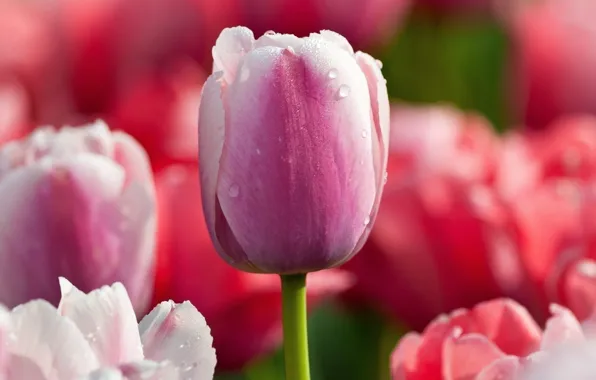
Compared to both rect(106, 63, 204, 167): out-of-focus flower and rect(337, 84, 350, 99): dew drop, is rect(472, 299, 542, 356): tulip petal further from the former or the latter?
rect(106, 63, 204, 167): out-of-focus flower

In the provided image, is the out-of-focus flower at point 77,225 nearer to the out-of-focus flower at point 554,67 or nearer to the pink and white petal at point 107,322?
the pink and white petal at point 107,322

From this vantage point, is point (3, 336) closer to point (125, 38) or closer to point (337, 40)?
point (337, 40)

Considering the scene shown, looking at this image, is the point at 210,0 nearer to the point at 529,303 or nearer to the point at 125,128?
the point at 125,128

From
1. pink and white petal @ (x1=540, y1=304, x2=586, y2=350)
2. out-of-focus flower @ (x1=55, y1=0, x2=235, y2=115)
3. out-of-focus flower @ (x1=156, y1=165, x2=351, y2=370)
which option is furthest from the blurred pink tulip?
out-of-focus flower @ (x1=55, y1=0, x2=235, y2=115)

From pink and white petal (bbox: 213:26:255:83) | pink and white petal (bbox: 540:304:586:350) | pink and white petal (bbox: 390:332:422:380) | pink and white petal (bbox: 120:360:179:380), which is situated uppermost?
pink and white petal (bbox: 213:26:255:83)

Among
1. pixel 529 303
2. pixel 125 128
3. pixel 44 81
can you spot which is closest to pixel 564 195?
pixel 529 303

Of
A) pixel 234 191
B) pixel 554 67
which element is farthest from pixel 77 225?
pixel 554 67

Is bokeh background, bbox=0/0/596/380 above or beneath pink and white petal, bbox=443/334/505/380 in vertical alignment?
above
